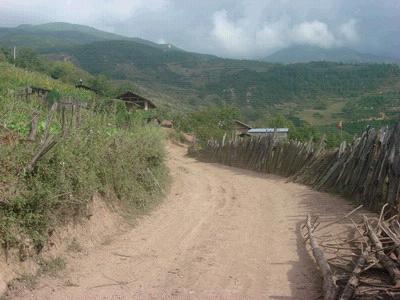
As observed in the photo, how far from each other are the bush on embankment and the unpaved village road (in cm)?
57

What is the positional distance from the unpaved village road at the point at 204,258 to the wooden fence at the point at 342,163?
85 centimetres

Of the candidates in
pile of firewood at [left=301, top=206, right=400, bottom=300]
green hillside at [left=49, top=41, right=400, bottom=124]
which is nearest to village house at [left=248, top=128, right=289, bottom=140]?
pile of firewood at [left=301, top=206, right=400, bottom=300]

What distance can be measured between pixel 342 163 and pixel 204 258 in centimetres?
671

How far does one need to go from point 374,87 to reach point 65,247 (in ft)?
232

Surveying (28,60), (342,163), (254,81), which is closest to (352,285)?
(342,163)

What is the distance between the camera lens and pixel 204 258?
5.97 m

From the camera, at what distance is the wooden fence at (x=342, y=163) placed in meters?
8.78

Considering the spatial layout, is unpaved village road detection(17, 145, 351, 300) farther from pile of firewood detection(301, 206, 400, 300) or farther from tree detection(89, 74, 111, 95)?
tree detection(89, 74, 111, 95)

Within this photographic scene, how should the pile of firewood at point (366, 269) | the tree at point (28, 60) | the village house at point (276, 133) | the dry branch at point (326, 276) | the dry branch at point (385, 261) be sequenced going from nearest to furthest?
1. the pile of firewood at point (366, 269)
2. the dry branch at point (385, 261)
3. the dry branch at point (326, 276)
4. the village house at point (276, 133)
5. the tree at point (28, 60)

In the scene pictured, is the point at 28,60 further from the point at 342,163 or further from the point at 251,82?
the point at 342,163

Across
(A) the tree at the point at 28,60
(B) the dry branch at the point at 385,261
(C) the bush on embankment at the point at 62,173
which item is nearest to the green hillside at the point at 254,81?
(A) the tree at the point at 28,60

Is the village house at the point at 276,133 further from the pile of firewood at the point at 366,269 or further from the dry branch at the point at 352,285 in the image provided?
the dry branch at the point at 352,285

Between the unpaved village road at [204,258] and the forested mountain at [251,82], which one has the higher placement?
the forested mountain at [251,82]

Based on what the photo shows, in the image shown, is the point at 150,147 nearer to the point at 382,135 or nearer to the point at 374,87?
the point at 382,135
